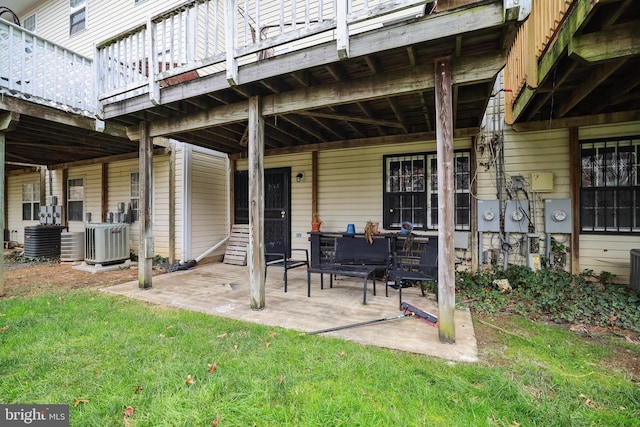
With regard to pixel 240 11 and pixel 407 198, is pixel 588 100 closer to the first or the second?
pixel 407 198

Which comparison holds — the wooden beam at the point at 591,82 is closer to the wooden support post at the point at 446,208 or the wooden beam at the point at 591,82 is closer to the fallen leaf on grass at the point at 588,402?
the wooden support post at the point at 446,208

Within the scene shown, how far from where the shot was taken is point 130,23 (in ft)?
25.9

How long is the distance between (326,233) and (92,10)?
9.81m

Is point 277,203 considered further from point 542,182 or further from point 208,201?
point 542,182

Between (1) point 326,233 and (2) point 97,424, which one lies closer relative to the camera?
(2) point 97,424

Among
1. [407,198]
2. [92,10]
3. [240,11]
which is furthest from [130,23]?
[407,198]

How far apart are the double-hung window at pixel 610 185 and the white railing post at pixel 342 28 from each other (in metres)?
4.49

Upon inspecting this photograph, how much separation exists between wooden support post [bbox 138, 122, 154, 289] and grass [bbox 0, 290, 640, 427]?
5.37 ft

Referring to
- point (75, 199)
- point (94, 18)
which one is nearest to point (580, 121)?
point (94, 18)

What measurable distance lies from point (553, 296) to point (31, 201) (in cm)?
1457

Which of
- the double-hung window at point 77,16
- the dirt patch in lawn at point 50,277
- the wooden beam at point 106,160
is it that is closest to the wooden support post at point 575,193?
the dirt patch in lawn at point 50,277

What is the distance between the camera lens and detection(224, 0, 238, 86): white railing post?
10.9 feet

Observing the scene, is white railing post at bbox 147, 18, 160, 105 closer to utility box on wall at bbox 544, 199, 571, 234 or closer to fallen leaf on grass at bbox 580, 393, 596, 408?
fallen leaf on grass at bbox 580, 393, 596, 408

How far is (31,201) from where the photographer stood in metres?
9.93
